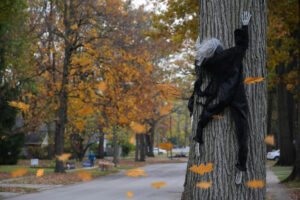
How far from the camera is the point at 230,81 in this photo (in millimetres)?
3316

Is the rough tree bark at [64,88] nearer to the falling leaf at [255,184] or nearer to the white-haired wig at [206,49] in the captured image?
the white-haired wig at [206,49]

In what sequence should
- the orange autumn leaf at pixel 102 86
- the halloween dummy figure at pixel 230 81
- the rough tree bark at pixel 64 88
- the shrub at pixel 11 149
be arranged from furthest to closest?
the shrub at pixel 11 149
the rough tree bark at pixel 64 88
the orange autumn leaf at pixel 102 86
the halloween dummy figure at pixel 230 81

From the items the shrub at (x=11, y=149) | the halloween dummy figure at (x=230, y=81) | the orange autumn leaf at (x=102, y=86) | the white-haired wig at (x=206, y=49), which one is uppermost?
the orange autumn leaf at (x=102, y=86)

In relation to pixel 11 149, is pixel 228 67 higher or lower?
higher

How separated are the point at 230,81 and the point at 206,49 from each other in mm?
425

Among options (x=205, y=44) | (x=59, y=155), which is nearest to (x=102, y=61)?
(x=59, y=155)

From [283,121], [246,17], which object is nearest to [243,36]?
[246,17]

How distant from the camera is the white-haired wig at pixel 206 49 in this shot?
3365mm

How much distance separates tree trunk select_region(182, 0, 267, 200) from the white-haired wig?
112mm

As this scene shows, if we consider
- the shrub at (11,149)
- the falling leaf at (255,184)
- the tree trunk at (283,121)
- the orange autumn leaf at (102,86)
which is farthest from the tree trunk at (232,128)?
the shrub at (11,149)

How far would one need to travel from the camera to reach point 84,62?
18969mm

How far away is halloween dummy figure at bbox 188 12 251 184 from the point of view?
3.29m

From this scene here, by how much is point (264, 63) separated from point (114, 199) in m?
8.96

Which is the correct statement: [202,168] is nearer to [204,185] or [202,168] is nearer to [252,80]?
[204,185]
